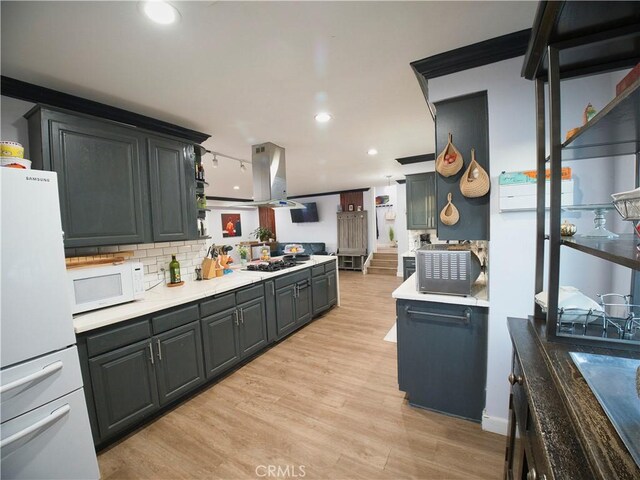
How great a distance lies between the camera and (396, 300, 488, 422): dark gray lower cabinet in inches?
68.6

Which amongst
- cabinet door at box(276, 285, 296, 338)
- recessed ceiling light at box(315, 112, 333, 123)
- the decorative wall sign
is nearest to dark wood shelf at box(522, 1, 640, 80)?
recessed ceiling light at box(315, 112, 333, 123)

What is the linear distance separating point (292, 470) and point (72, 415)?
124 cm

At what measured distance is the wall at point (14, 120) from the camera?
5.65ft

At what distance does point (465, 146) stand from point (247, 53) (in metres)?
1.50

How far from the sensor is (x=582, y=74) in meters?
1.08

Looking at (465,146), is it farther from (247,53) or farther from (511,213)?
(247,53)

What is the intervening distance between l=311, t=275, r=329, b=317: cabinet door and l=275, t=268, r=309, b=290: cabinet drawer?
24 cm

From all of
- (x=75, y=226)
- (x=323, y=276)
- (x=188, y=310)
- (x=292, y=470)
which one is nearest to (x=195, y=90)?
(x=75, y=226)

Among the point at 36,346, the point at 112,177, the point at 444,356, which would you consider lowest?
the point at 444,356

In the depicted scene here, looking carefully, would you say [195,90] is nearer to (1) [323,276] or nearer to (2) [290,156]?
(2) [290,156]

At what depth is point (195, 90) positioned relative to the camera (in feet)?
6.31

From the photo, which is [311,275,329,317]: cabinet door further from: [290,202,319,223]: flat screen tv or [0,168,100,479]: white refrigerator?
[290,202,319,223]: flat screen tv

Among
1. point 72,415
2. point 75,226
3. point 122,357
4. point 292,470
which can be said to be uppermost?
point 75,226

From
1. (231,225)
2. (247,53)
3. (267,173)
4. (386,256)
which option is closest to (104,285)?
(247,53)
